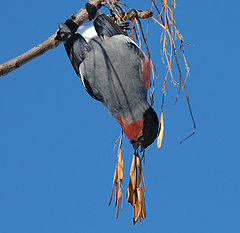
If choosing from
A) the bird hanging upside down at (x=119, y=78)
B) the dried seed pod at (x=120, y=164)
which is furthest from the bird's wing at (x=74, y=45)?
the dried seed pod at (x=120, y=164)

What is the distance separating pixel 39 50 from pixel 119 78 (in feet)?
1.46

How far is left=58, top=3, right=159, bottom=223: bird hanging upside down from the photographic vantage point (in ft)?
5.84

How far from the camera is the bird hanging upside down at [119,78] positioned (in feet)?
5.84

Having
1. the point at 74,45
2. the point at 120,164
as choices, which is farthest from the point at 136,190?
the point at 74,45

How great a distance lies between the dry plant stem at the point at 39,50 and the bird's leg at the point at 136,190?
582mm

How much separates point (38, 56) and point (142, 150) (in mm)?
603

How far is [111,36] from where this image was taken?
1877mm

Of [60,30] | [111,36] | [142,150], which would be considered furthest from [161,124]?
[60,30]

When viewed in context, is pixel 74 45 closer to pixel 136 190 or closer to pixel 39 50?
pixel 39 50

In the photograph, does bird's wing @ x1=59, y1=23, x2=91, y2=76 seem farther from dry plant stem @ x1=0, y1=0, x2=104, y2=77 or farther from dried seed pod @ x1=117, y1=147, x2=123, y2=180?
dried seed pod @ x1=117, y1=147, x2=123, y2=180

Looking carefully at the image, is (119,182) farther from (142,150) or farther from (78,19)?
(78,19)

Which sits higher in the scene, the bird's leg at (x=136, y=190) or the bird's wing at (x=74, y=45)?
the bird's wing at (x=74, y=45)

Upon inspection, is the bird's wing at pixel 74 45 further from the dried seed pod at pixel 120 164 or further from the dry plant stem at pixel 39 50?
the dried seed pod at pixel 120 164

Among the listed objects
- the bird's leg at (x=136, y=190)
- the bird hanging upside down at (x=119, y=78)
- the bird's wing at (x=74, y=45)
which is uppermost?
the bird's wing at (x=74, y=45)
